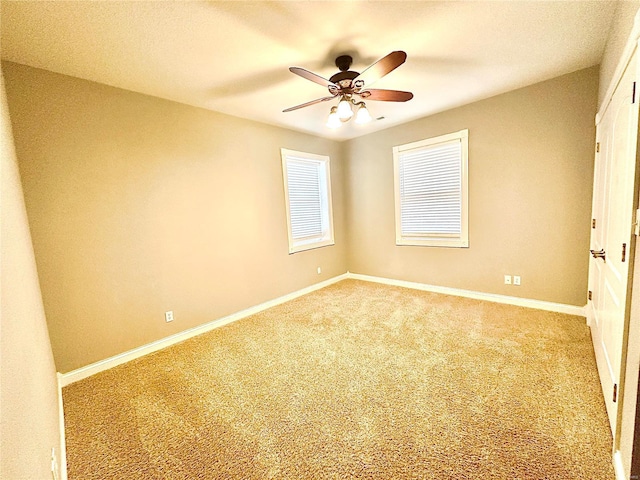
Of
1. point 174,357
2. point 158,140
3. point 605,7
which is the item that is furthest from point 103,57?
point 605,7

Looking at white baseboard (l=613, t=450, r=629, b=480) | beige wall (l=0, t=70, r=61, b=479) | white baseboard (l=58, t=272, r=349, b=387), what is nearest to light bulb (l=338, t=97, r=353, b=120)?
beige wall (l=0, t=70, r=61, b=479)

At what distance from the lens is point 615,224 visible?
1695 mm

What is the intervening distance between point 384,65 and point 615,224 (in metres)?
1.84

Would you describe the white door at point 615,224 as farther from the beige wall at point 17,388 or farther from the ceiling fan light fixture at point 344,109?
the beige wall at point 17,388

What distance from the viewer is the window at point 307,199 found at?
4.21 metres

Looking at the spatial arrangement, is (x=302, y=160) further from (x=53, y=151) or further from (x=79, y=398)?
(x=79, y=398)

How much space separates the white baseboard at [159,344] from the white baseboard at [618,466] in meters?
3.41

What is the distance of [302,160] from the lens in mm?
4406

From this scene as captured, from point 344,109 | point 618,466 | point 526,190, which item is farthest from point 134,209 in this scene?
point 526,190

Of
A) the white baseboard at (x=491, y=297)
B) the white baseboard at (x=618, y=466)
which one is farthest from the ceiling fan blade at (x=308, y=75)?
the white baseboard at (x=491, y=297)

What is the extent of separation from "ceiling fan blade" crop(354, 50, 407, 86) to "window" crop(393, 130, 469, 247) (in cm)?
218

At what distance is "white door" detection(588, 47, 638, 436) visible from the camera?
4.53 feet

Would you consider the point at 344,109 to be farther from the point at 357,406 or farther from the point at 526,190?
the point at 526,190

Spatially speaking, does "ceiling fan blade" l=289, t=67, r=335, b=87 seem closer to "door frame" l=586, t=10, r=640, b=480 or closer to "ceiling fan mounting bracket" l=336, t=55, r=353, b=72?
"ceiling fan mounting bracket" l=336, t=55, r=353, b=72
